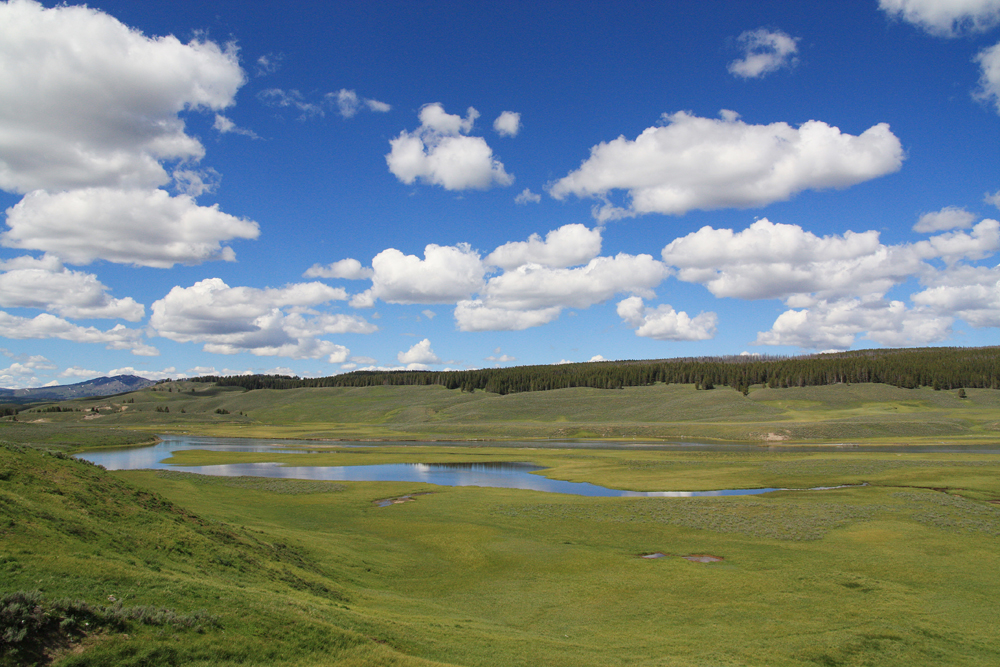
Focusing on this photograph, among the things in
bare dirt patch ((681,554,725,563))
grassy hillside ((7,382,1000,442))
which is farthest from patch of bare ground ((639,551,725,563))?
grassy hillside ((7,382,1000,442))

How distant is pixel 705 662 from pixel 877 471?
2177 inches

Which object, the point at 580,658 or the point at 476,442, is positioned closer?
the point at 580,658

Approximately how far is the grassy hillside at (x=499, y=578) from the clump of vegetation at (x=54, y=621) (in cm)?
7

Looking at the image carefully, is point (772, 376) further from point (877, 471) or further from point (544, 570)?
point (544, 570)

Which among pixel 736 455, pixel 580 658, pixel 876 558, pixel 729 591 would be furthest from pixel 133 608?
pixel 736 455

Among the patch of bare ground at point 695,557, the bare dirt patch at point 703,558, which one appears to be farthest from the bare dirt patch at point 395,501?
the bare dirt patch at point 703,558

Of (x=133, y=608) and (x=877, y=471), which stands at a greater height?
(x=133, y=608)

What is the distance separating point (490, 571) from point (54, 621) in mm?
19046

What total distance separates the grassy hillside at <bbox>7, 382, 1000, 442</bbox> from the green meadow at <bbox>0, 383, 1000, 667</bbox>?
5774 cm

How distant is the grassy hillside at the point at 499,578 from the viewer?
1308 cm

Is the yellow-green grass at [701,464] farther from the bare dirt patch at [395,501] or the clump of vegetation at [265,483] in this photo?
the bare dirt patch at [395,501]

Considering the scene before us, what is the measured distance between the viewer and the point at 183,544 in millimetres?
19609

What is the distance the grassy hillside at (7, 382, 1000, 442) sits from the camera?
110 metres

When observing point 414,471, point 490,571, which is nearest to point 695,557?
point 490,571
